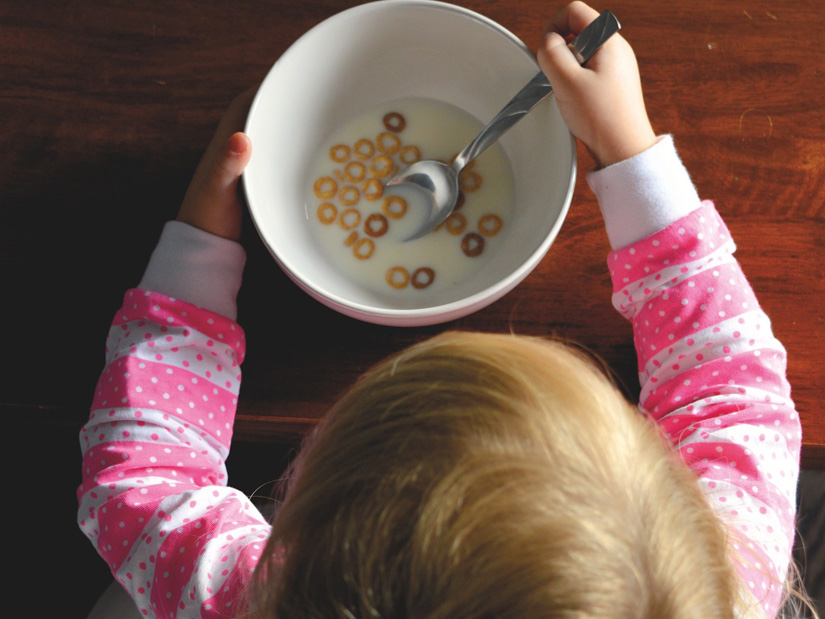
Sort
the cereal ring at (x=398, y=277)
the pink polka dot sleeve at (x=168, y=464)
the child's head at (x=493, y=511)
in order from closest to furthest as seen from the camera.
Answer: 1. the child's head at (x=493, y=511)
2. the pink polka dot sleeve at (x=168, y=464)
3. the cereal ring at (x=398, y=277)

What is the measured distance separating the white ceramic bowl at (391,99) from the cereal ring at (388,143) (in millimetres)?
38

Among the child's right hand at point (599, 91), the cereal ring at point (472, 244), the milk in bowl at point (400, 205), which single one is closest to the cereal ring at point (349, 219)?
the milk in bowl at point (400, 205)

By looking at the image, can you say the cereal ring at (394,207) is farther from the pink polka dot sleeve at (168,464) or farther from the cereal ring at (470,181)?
the pink polka dot sleeve at (168,464)

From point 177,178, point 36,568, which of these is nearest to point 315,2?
point 177,178

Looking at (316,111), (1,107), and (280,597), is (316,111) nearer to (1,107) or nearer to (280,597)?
(1,107)

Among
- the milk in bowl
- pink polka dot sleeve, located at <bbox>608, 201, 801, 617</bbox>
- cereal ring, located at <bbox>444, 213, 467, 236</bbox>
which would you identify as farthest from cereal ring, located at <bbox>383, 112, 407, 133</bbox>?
pink polka dot sleeve, located at <bbox>608, 201, 801, 617</bbox>

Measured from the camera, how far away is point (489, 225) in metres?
0.63

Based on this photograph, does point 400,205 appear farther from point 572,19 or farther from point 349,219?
point 572,19

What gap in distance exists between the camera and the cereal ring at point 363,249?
2.06 ft

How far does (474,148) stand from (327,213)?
0.15 metres

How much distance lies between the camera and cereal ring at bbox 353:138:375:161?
2.15 feet

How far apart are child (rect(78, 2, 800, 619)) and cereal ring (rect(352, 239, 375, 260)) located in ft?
0.34

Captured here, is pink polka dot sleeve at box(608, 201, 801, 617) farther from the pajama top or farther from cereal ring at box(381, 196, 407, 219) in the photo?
cereal ring at box(381, 196, 407, 219)

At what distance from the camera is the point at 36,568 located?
100 centimetres
